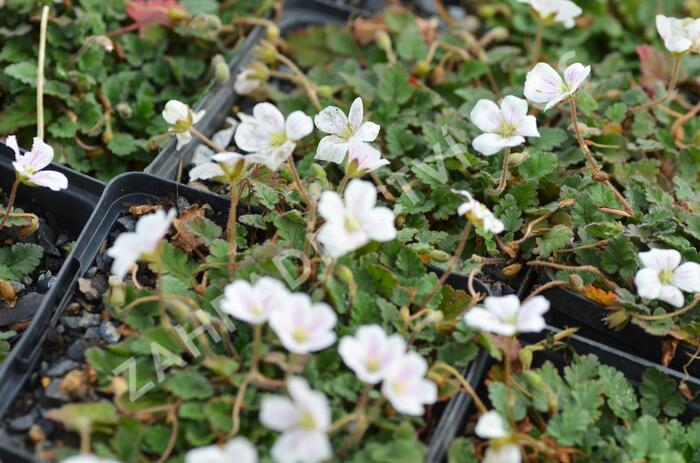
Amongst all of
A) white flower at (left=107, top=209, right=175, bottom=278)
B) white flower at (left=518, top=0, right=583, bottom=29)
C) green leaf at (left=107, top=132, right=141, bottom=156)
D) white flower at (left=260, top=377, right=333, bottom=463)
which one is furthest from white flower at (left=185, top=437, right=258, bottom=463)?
white flower at (left=518, top=0, right=583, bottom=29)

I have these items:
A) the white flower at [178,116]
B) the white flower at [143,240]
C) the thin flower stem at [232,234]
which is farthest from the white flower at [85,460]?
the white flower at [178,116]

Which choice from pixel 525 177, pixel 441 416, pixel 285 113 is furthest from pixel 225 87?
pixel 441 416

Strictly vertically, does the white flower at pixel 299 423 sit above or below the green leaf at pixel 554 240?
above

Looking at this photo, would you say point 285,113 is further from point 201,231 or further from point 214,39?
point 201,231

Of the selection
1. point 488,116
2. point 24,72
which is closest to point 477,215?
point 488,116

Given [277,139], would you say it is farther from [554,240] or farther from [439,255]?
[554,240]

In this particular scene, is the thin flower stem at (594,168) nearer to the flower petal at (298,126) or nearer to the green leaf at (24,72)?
the flower petal at (298,126)
